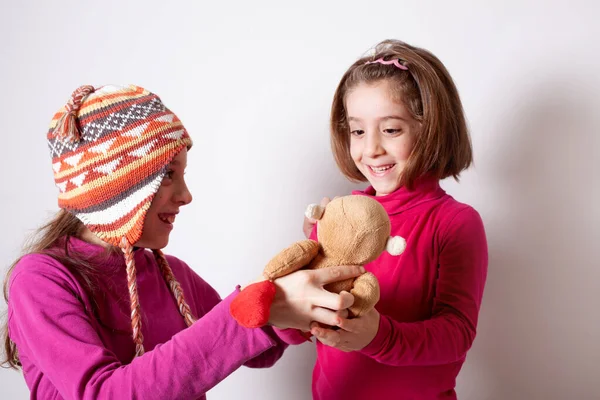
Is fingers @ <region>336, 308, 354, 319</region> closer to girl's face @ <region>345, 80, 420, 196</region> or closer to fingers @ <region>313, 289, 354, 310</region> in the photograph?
fingers @ <region>313, 289, 354, 310</region>

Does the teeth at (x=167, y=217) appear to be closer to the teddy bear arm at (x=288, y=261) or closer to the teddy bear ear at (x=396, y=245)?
the teddy bear arm at (x=288, y=261)

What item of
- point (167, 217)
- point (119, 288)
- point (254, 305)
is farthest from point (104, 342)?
point (254, 305)

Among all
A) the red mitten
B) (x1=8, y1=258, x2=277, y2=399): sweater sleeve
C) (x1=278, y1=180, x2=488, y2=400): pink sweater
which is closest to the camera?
the red mitten

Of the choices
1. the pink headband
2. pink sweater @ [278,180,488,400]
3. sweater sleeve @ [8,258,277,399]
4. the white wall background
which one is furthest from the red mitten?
the white wall background

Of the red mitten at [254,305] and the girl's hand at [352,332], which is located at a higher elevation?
the red mitten at [254,305]

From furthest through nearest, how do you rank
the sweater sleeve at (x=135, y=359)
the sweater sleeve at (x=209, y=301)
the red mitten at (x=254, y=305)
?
the sweater sleeve at (x=209, y=301), the sweater sleeve at (x=135, y=359), the red mitten at (x=254, y=305)

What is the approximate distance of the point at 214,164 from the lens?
4.72 ft

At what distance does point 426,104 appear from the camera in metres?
1.01

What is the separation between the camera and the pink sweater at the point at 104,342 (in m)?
0.84

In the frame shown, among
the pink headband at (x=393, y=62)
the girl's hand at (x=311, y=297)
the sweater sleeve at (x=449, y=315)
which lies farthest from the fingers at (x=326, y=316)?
the pink headband at (x=393, y=62)

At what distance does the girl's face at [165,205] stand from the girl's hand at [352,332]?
351 millimetres

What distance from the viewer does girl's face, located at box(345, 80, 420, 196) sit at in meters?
1.02

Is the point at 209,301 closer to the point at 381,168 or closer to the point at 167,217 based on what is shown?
the point at 167,217

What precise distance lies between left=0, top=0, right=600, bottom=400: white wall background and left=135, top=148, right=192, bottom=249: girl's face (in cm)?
42
